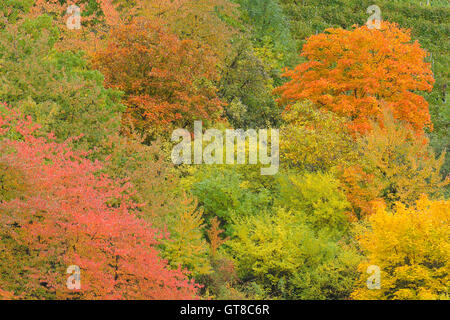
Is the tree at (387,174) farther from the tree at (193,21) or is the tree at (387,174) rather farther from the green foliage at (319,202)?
the tree at (193,21)

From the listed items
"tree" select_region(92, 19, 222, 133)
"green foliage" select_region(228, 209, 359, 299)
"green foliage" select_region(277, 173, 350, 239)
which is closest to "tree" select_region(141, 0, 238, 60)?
"tree" select_region(92, 19, 222, 133)

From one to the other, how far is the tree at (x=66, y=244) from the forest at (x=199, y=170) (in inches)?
2.2

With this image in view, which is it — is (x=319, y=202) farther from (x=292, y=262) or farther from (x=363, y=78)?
(x=363, y=78)

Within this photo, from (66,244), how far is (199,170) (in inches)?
454

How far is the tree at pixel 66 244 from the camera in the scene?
49.4 ft

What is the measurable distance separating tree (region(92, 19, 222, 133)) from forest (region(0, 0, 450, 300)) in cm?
9

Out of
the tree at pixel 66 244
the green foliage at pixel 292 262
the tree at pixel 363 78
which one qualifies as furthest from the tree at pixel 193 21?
the tree at pixel 66 244

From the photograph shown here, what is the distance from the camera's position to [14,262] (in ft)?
50.7

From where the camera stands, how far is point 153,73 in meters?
27.5

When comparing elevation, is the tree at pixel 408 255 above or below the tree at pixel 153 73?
below

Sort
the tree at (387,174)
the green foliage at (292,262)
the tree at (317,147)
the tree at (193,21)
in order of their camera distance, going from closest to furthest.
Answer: the green foliage at (292,262) → the tree at (387,174) → the tree at (317,147) → the tree at (193,21)

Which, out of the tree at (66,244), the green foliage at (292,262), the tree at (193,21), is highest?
the tree at (193,21)
